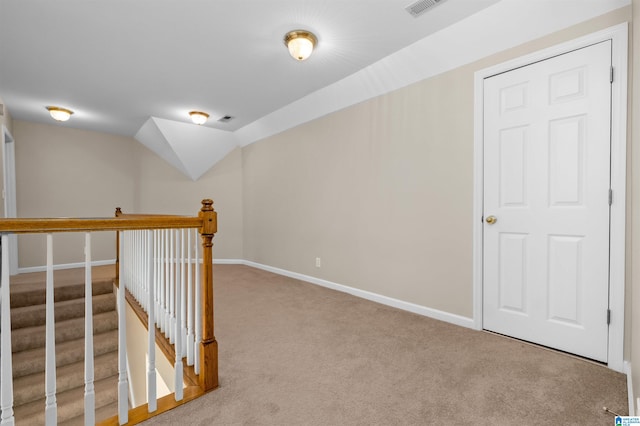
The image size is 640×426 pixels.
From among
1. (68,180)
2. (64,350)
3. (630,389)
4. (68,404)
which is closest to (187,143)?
(68,180)

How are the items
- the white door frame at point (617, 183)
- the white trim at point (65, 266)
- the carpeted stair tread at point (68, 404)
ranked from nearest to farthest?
the white door frame at point (617, 183), the carpeted stair tread at point (68, 404), the white trim at point (65, 266)

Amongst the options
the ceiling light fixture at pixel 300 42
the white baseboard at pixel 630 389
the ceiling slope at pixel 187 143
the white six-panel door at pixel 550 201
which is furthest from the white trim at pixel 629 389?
the ceiling slope at pixel 187 143

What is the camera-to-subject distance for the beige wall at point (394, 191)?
8.25ft

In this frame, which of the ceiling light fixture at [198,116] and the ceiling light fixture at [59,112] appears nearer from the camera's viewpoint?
the ceiling light fixture at [59,112]

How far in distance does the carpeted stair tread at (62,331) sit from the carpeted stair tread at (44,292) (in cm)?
34

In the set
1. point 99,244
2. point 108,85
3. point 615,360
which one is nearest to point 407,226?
point 615,360

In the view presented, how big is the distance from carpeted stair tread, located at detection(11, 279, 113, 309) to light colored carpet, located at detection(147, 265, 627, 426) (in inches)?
91.4

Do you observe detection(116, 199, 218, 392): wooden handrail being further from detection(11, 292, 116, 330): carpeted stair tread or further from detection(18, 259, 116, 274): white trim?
detection(18, 259, 116, 274): white trim

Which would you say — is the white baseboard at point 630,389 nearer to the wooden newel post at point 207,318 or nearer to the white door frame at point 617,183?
the white door frame at point 617,183

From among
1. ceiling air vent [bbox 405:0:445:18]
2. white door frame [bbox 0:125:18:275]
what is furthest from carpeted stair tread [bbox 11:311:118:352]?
ceiling air vent [bbox 405:0:445:18]

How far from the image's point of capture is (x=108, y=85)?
11.6 ft

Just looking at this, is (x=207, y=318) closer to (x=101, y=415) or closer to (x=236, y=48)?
(x=236, y=48)

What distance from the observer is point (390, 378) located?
5.74 feet

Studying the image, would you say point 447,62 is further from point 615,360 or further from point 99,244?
point 99,244
